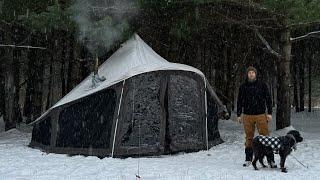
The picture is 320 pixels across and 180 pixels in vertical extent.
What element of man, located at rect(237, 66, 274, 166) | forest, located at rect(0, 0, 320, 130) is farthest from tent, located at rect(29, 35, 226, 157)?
man, located at rect(237, 66, 274, 166)

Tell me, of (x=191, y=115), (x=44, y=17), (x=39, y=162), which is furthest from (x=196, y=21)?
(x=39, y=162)

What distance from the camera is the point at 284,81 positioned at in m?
13.1

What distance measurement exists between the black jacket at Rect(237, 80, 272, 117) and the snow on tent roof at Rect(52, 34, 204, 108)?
2.43m

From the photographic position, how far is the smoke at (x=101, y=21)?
11242mm

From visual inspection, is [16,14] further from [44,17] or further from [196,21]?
[196,21]

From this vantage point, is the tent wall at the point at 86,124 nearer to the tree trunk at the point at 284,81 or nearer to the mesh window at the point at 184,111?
the mesh window at the point at 184,111

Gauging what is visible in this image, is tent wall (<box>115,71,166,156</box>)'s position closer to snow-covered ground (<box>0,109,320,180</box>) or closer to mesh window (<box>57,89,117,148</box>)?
mesh window (<box>57,89,117,148</box>)

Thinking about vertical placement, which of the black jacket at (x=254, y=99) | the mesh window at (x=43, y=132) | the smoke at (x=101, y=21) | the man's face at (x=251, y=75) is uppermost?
the smoke at (x=101, y=21)

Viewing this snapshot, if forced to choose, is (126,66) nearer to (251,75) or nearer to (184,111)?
(184,111)

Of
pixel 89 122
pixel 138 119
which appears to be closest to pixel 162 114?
pixel 138 119

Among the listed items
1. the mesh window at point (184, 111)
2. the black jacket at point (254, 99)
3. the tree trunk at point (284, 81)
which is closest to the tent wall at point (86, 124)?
the mesh window at point (184, 111)

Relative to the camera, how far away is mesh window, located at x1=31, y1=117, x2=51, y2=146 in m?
11.1

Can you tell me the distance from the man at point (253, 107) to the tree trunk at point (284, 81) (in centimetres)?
479

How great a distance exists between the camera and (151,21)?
1349 cm
